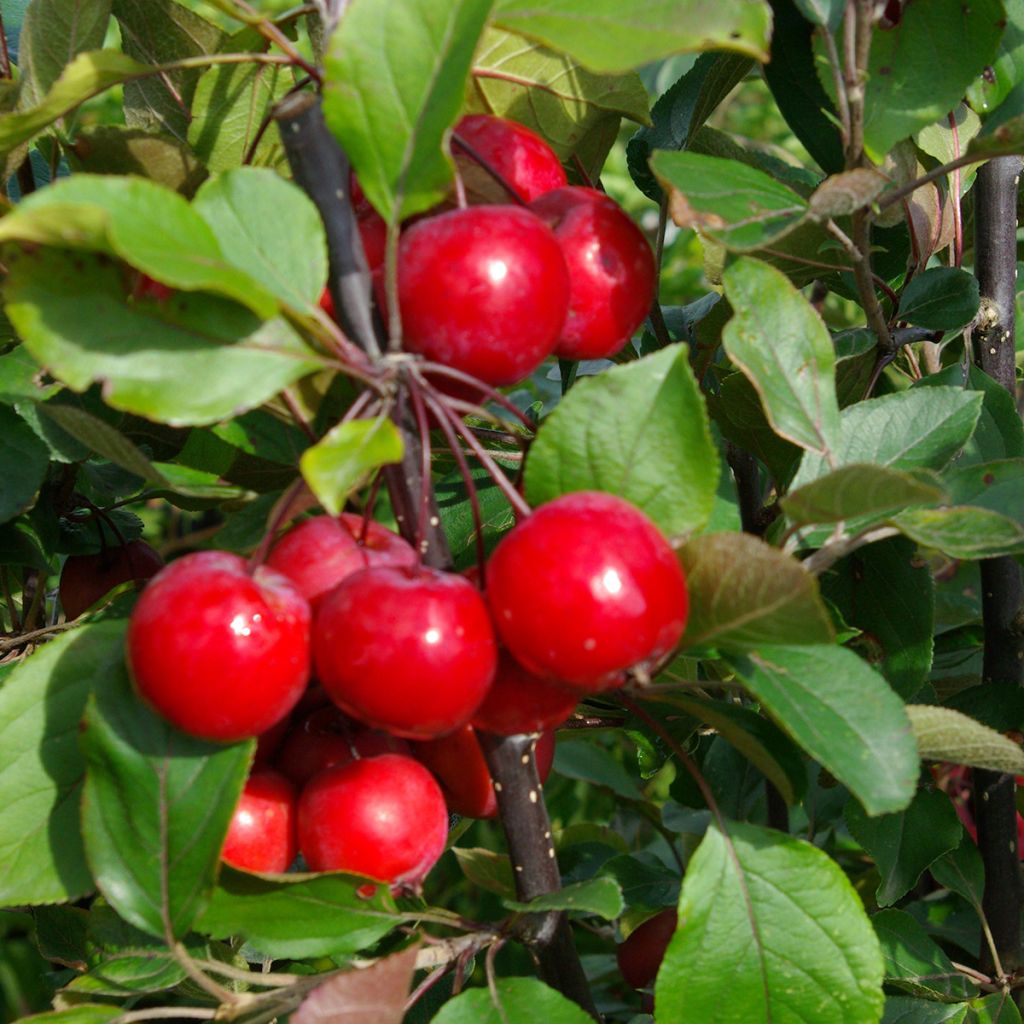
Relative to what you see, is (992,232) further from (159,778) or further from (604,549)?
(159,778)

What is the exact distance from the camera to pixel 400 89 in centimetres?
62

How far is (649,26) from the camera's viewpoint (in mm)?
608

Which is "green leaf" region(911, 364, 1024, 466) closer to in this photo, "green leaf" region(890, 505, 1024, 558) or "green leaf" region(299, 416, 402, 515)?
"green leaf" region(890, 505, 1024, 558)

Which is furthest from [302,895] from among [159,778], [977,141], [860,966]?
[977,141]

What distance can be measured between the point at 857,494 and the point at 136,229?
376 mm

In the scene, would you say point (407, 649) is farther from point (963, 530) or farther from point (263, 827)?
point (963, 530)

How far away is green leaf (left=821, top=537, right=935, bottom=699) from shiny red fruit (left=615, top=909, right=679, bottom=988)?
13.1 inches

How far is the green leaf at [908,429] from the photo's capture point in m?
0.82

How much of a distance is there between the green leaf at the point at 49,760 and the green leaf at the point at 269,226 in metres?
0.24

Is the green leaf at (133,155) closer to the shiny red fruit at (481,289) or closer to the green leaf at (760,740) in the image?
the shiny red fruit at (481,289)

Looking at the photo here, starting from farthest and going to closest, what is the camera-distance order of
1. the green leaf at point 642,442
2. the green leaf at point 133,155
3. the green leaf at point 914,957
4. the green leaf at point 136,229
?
the green leaf at point 914,957, the green leaf at point 133,155, the green leaf at point 642,442, the green leaf at point 136,229

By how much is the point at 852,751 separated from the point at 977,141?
388mm

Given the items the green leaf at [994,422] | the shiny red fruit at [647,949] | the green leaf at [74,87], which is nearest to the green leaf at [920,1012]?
the shiny red fruit at [647,949]

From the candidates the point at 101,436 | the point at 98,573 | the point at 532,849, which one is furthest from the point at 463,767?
the point at 98,573
